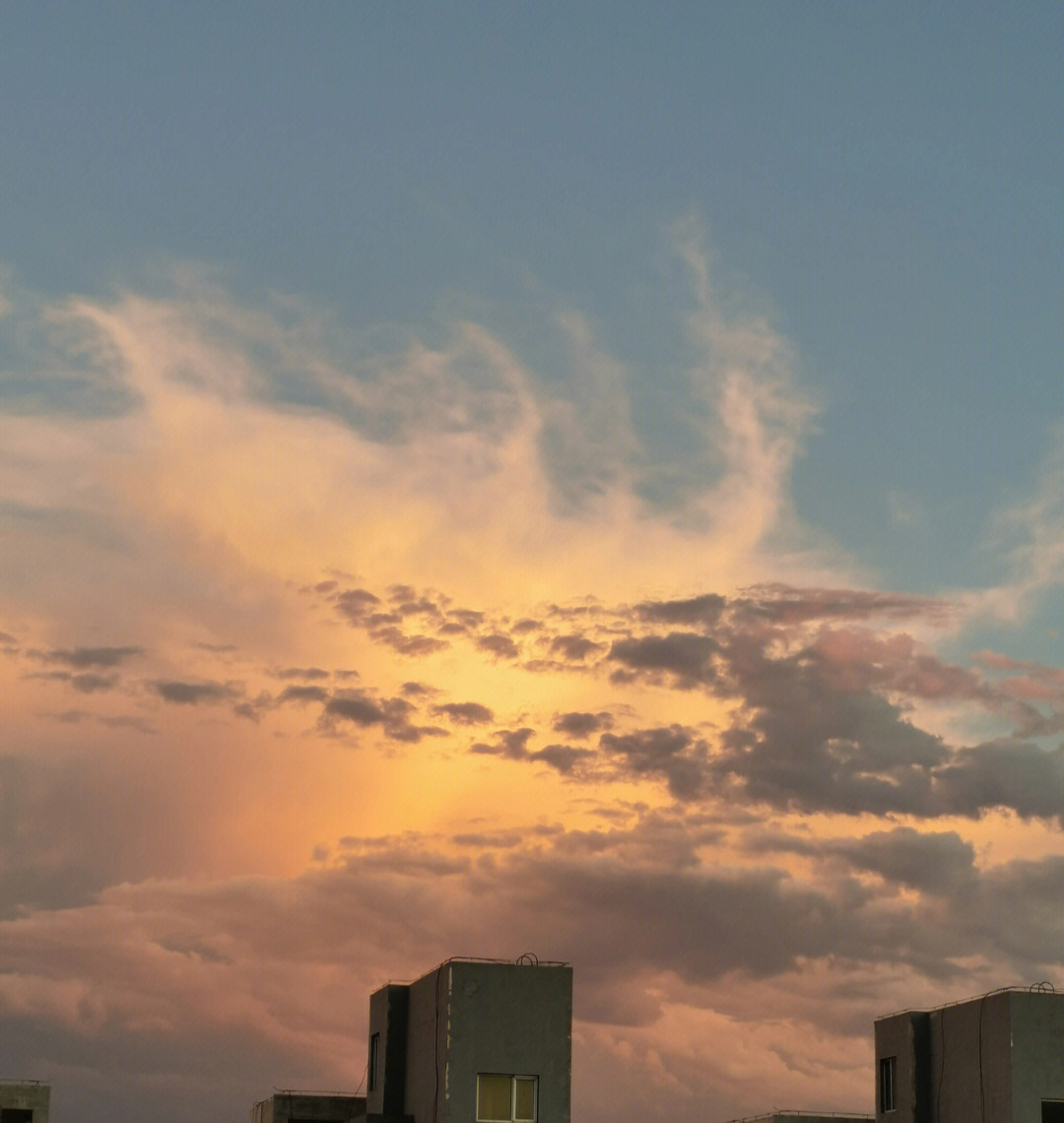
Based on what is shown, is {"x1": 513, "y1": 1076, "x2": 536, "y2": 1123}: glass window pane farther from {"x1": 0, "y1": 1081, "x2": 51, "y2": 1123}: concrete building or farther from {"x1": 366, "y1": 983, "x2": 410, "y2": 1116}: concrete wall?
{"x1": 0, "y1": 1081, "x2": 51, "y2": 1123}: concrete building

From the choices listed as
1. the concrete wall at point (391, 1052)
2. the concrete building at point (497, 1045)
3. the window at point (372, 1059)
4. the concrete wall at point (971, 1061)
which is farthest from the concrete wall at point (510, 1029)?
the concrete wall at point (971, 1061)

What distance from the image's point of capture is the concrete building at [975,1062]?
54.3 metres

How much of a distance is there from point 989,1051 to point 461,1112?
52.4 feet

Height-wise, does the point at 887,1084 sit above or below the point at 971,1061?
below

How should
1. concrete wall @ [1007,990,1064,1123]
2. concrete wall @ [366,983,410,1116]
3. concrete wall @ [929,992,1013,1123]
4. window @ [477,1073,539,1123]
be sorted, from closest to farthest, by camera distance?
window @ [477,1073,539,1123], concrete wall @ [1007,990,1064,1123], concrete wall @ [929,992,1013,1123], concrete wall @ [366,983,410,1116]

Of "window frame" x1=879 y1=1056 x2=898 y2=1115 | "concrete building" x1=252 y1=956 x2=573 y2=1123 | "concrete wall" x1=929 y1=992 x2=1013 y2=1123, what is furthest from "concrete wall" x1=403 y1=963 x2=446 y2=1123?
"window frame" x1=879 y1=1056 x2=898 y2=1115

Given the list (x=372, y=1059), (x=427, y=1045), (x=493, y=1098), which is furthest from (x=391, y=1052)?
(x=493, y=1098)

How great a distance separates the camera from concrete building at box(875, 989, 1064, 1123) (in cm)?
5434

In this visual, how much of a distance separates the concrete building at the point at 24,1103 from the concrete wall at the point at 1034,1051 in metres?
49.8

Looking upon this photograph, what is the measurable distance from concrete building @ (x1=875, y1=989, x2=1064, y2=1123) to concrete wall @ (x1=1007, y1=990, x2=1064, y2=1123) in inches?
1.1

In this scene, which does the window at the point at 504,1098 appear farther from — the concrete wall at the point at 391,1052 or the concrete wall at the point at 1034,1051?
the concrete wall at the point at 1034,1051

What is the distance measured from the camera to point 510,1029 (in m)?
53.7

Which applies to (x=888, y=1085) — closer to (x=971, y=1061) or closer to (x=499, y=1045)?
(x=971, y=1061)

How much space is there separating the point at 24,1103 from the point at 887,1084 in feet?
141
